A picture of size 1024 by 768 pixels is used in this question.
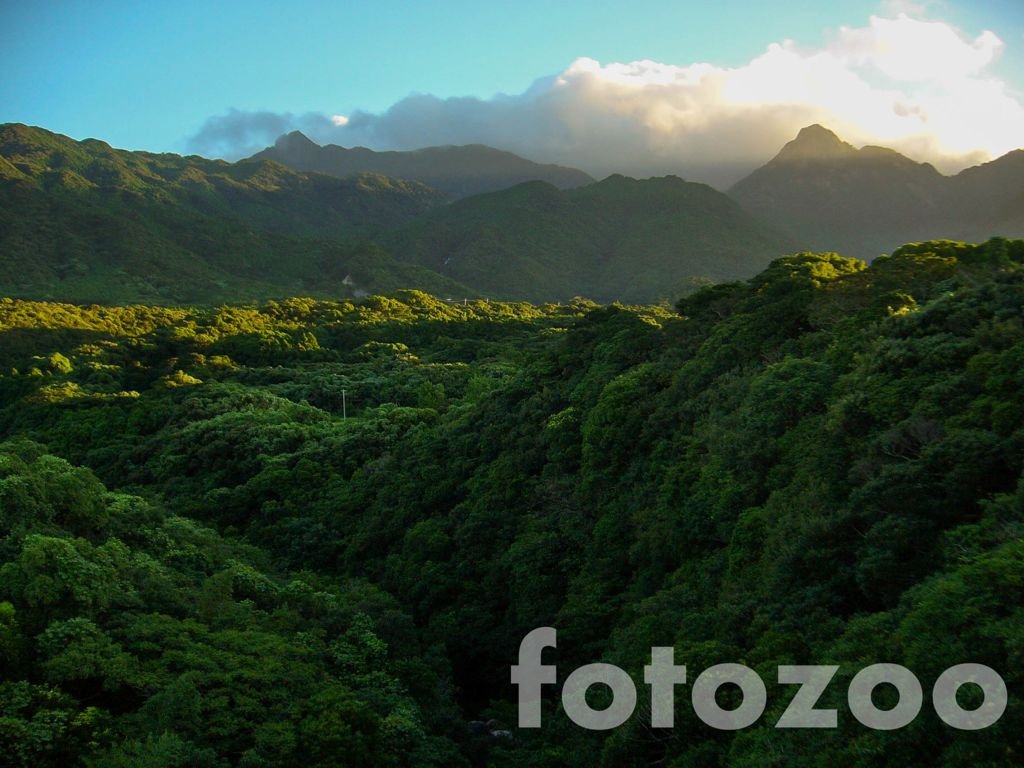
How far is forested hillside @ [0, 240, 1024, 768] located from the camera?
10539 mm

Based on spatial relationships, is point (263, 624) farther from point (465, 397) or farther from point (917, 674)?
point (465, 397)

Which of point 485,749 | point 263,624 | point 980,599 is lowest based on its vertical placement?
point 485,749

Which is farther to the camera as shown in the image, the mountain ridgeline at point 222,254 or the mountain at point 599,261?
the mountain at point 599,261

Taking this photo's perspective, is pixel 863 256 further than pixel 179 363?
Yes

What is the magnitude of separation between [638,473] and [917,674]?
43.9 feet

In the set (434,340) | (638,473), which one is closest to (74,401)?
(434,340)

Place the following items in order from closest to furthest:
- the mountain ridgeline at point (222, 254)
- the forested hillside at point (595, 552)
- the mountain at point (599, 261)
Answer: the forested hillside at point (595, 552), the mountain ridgeline at point (222, 254), the mountain at point (599, 261)

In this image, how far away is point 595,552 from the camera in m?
20.6

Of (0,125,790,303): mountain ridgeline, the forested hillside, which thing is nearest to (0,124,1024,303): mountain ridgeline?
(0,125,790,303): mountain ridgeline

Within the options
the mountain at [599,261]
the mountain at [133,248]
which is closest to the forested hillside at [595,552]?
the mountain at [133,248]

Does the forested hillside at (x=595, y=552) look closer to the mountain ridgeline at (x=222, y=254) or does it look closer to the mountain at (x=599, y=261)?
the mountain ridgeline at (x=222, y=254)

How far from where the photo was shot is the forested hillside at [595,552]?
10.5m

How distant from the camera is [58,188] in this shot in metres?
150

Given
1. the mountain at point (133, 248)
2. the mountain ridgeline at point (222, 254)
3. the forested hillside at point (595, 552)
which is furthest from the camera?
the mountain ridgeline at point (222, 254)
